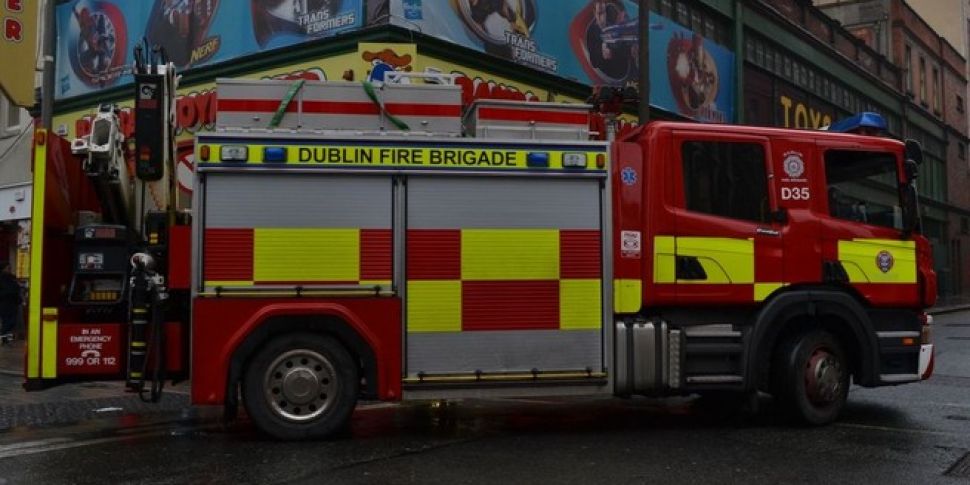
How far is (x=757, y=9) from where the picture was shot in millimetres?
23203

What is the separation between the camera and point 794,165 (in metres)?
7.33

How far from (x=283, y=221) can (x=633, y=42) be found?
12.6m

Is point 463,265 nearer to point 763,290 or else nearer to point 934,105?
point 763,290

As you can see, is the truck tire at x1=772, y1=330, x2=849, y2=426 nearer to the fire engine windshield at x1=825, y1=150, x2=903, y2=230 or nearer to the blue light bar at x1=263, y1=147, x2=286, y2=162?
the fire engine windshield at x1=825, y1=150, x2=903, y2=230

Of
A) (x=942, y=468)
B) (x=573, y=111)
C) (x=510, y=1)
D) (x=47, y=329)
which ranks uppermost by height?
(x=510, y=1)

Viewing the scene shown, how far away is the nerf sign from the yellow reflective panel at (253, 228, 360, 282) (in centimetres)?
55

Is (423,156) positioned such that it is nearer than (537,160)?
Yes

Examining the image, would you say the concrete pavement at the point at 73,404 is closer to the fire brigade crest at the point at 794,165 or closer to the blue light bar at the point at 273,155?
the blue light bar at the point at 273,155

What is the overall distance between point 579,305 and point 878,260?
2.77 metres

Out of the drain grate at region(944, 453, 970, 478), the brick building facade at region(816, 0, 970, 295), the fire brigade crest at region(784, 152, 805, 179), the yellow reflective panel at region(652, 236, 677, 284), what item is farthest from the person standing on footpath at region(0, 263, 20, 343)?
the brick building facade at region(816, 0, 970, 295)

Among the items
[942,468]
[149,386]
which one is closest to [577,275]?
[942,468]

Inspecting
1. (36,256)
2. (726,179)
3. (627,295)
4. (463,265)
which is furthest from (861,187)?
(36,256)

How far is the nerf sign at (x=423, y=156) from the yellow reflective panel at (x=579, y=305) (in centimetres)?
96

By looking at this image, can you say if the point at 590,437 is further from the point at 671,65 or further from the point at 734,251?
the point at 671,65
